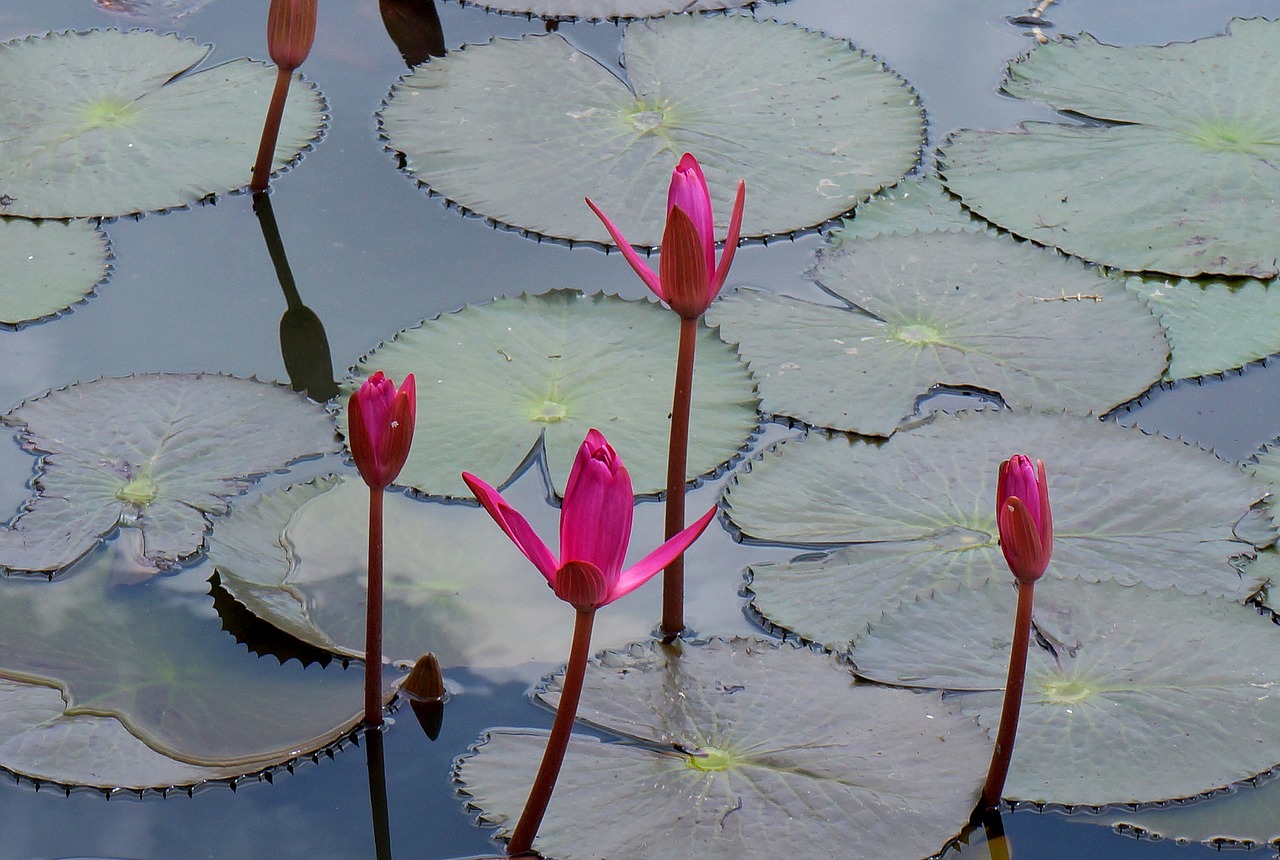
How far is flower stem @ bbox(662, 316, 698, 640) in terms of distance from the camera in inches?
Answer: 66.7

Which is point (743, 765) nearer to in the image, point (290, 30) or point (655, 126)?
point (655, 126)

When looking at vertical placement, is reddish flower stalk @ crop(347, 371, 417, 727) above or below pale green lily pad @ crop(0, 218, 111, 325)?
above

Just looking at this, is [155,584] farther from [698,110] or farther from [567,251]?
[698,110]

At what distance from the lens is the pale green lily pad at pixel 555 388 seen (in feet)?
7.43

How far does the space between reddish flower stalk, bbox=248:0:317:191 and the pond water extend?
0.15 m

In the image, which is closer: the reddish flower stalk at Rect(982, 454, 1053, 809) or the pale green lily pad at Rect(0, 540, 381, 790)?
the reddish flower stalk at Rect(982, 454, 1053, 809)

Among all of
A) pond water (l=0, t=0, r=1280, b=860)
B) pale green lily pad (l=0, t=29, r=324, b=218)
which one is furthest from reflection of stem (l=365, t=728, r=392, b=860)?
pale green lily pad (l=0, t=29, r=324, b=218)

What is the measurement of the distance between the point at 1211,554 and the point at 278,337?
1.76 meters

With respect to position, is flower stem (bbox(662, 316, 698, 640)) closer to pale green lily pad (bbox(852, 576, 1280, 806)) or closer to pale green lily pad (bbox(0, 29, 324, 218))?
pale green lily pad (bbox(852, 576, 1280, 806))

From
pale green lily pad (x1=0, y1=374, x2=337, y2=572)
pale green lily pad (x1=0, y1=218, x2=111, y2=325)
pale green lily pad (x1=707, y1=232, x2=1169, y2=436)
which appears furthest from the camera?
pale green lily pad (x1=0, y1=218, x2=111, y2=325)

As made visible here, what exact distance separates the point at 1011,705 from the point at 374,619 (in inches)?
31.4

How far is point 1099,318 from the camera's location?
2.58 metres

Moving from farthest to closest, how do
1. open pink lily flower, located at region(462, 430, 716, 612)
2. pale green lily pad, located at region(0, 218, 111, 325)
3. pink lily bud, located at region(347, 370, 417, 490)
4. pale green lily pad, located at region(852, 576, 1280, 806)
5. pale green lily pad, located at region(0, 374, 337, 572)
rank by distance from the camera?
pale green lily pad, located at region(0, 218, 111, 325) < pale green lily pad, located at region(0, 374, 337, 572) < pale green lily pad, located at region(852, 576, 1280, 806) < pink lily bud, located at region(347, 370, 417, 490) < open pink lily flower, located at region(462, 430, 716, 612)

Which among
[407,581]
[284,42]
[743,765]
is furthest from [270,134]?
[743,765]
